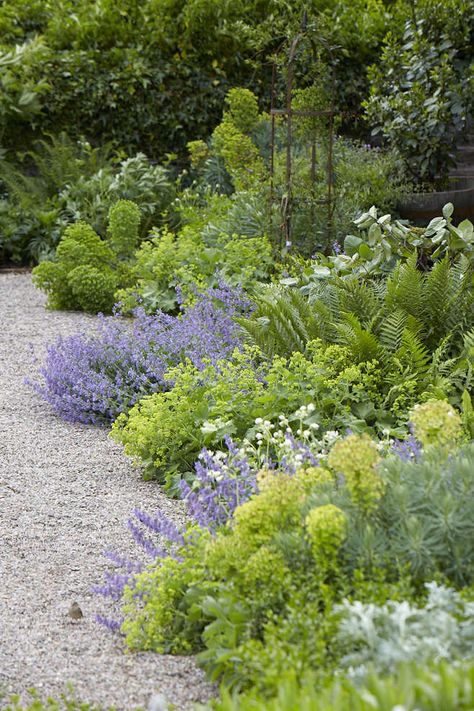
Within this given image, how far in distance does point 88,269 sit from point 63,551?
3.87 meters

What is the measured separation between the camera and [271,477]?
8.05 feet

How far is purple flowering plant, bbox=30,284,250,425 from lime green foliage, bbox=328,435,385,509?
2.30 metres

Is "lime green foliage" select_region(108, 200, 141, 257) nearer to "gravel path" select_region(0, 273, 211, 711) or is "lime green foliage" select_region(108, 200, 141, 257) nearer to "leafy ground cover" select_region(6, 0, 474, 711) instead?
"leafy ground cover" select_region(6, 0, 474, 711)

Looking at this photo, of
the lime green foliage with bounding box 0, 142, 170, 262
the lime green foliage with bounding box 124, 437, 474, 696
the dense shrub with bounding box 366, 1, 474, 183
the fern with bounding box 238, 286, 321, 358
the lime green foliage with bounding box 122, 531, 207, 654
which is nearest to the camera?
the lime green foliage with bounding box 124, 437, 474, 696

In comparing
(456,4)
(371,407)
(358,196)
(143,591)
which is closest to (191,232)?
(358,196)

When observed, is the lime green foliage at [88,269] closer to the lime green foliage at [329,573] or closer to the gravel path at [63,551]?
the gravel path at [63,551]

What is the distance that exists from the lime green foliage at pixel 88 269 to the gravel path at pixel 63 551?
1.29m

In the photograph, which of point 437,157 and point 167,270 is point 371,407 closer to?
point 167,270

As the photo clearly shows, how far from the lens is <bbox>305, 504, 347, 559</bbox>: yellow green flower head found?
224cm

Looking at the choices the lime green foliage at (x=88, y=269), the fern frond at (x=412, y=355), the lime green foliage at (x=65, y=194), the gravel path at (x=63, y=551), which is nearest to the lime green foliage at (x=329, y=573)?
the gravel path at (x=63, y=551)

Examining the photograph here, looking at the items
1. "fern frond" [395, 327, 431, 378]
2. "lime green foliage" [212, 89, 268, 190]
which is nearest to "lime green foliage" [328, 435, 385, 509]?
"fern frond" [395, 327, 431, 378]

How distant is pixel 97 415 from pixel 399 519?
2829 mm

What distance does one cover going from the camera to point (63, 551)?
3463 millimetres

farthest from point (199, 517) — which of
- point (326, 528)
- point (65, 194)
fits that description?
point (65, 194)
